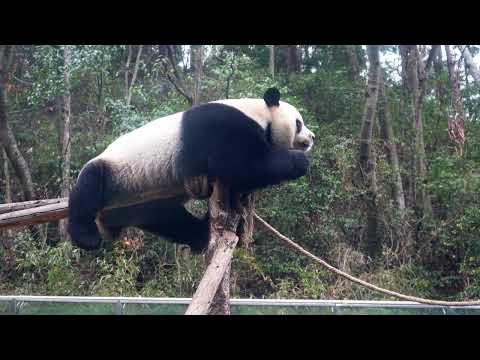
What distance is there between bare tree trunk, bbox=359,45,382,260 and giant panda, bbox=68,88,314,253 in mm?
4428

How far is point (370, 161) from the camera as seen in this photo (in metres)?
8.68

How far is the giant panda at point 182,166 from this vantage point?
376 centimetres

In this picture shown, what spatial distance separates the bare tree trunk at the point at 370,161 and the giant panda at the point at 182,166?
4.43m

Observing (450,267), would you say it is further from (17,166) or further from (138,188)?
(17,166)

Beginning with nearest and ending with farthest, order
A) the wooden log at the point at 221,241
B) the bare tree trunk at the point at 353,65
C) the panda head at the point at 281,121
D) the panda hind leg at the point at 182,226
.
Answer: the wooden log at the point at 221,241, the panda head at the point at 281,121, the panda hind leg at the point at 182,226, the bare tree trunk at the point at 353,65

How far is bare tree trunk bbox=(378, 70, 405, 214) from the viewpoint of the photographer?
29.3 feet

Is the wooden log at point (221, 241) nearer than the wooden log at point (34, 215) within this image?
Yes

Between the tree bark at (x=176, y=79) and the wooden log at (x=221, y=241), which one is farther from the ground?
the tree bark at (x=176, y=79)

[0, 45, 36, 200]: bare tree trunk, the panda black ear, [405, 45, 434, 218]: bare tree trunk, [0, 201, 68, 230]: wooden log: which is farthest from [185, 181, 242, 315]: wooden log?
[405, 45, 434, 218]: bare tree trunk

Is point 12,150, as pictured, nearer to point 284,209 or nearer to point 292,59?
point 284,209

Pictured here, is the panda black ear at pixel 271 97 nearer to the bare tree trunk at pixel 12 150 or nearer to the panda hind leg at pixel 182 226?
the panda hind leg at pixel 182 226

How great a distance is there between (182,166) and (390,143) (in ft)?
19.9

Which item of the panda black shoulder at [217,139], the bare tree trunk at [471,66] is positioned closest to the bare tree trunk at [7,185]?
the panda black shoulder at [217,139]
